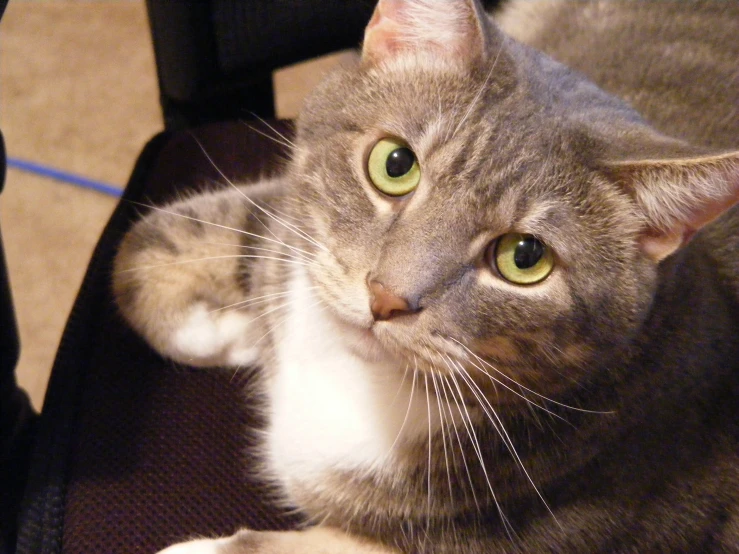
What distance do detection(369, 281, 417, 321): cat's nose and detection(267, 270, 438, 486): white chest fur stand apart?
0.11 m

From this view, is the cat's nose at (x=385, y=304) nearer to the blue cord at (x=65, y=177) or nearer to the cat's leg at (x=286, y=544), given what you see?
the cat's leg at (x=286, y=544)

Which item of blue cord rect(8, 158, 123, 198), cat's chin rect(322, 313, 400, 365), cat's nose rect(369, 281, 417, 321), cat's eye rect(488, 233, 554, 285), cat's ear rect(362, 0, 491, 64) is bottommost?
blue cord rect(8, 158, 123, 198)

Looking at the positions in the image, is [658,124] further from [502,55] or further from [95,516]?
[95,516]

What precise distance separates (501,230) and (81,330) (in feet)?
2.20

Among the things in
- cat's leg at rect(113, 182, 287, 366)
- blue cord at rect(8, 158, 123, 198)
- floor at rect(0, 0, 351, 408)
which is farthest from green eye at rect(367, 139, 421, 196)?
blue cord at rect(8, 158, 123, 198)

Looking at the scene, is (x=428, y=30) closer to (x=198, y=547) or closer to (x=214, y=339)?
A: (x=214, y=339)

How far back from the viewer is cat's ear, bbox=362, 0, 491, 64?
793 millimetres

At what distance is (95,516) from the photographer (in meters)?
0.92

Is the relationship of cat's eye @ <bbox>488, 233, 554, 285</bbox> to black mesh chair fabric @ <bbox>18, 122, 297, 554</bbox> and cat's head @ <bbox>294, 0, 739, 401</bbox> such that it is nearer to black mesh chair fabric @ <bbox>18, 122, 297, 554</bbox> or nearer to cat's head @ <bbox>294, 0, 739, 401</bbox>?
cat's head @ <bbox>294, 0, 739, 401</bbox>

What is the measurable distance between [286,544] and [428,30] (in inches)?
26.6

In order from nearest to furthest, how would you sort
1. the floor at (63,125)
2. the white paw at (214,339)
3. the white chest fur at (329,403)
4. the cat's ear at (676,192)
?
1. the cat's ear at (676,192)
2. the white chest fur at (329,403)
3. the white paw at (214,339)
4. the floor at (63,125)

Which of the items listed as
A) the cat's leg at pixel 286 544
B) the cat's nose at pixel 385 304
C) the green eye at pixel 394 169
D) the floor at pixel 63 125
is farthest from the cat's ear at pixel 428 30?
the floor at pixel 63 125

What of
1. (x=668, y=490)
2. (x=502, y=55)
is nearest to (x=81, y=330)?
(x=502, y=55)

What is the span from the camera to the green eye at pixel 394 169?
0.79m
